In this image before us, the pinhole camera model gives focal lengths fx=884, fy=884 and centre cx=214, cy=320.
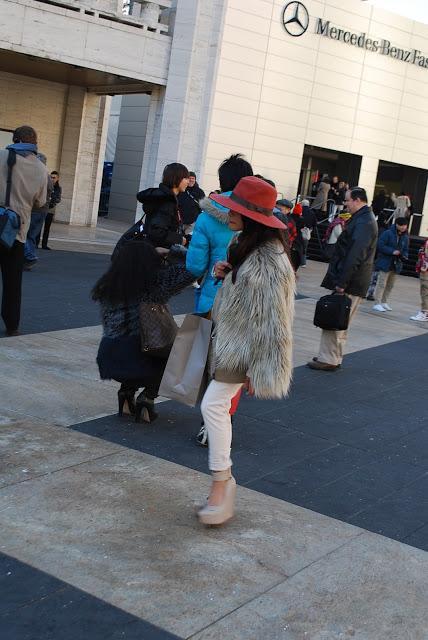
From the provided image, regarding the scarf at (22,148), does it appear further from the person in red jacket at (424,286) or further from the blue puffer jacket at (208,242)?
the person in red jacket at (424,286)

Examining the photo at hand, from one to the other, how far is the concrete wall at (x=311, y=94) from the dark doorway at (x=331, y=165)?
0.38 meters

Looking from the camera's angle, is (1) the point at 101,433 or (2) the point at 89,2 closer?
(1) the point at 101,433

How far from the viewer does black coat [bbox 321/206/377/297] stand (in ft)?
29.3

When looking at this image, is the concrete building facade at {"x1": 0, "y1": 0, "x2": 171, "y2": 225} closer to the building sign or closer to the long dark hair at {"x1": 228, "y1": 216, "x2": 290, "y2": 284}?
the building sign

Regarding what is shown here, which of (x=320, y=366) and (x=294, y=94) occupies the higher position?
(x=294, y=94)

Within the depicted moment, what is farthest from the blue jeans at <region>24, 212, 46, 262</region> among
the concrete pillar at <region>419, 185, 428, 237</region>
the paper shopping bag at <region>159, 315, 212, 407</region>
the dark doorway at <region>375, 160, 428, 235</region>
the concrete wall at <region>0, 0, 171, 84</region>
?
the concrete pillar at <region>419, 185, 428, 237</region>

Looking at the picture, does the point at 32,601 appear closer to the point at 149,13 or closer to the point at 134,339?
the point at 134,339

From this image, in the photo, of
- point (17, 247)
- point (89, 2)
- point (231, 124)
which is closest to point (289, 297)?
point (17, 247)

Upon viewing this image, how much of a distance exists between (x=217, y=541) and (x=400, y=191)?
28038 mm

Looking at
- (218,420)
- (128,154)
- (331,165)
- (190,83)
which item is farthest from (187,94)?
(218,420)

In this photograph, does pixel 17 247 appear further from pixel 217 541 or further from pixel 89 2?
pixel 89 2

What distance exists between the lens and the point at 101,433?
6.08 m

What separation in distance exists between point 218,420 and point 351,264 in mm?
4626

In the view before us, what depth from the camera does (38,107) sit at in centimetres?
2402
